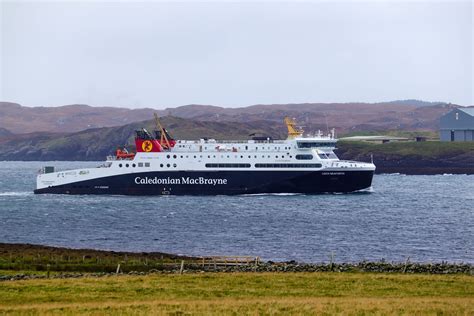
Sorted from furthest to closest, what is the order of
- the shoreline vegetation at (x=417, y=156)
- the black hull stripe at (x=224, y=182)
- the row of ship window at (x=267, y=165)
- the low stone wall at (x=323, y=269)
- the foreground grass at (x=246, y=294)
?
1. the shoreline vegetation at (x=417, y=156)
2. the black hull stripe at (x=224, y=182)
3. the row of ship window at (x=267, y=165)
4. the low stone wall at (x=323, y=269)
5. the foreground grass at (x=246, y=294)

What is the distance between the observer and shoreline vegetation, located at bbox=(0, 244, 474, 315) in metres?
25.2

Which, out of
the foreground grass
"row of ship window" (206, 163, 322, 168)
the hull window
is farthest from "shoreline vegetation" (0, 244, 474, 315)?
the hull window

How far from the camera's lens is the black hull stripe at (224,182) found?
81663 mm

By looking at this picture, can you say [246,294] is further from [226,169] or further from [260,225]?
[226,169]

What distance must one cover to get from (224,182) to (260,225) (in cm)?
2308

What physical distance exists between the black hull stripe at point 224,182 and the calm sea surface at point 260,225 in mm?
955

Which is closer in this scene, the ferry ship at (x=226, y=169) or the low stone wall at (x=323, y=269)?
the low stone wall at (x=323, y=269)

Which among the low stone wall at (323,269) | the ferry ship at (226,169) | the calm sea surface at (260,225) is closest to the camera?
the low stone wall at (323,269)

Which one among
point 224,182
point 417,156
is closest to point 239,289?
point 224,182

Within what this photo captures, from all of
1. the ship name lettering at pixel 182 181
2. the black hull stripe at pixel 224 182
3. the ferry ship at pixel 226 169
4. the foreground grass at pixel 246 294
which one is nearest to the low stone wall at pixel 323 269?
the foreground grass at pixel 246 294

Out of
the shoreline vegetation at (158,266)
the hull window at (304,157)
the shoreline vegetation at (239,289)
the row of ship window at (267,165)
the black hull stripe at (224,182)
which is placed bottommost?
the shoreline vegetation at (158,266)

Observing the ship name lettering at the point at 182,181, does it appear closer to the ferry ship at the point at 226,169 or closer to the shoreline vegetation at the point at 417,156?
the ferry ship at the point at 226,169

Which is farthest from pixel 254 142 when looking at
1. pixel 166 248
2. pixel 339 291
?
pixel 339 291

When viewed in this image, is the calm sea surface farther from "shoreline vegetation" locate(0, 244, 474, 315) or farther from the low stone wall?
"shoreline vegetation" locate(0, 244, 474, 315)
